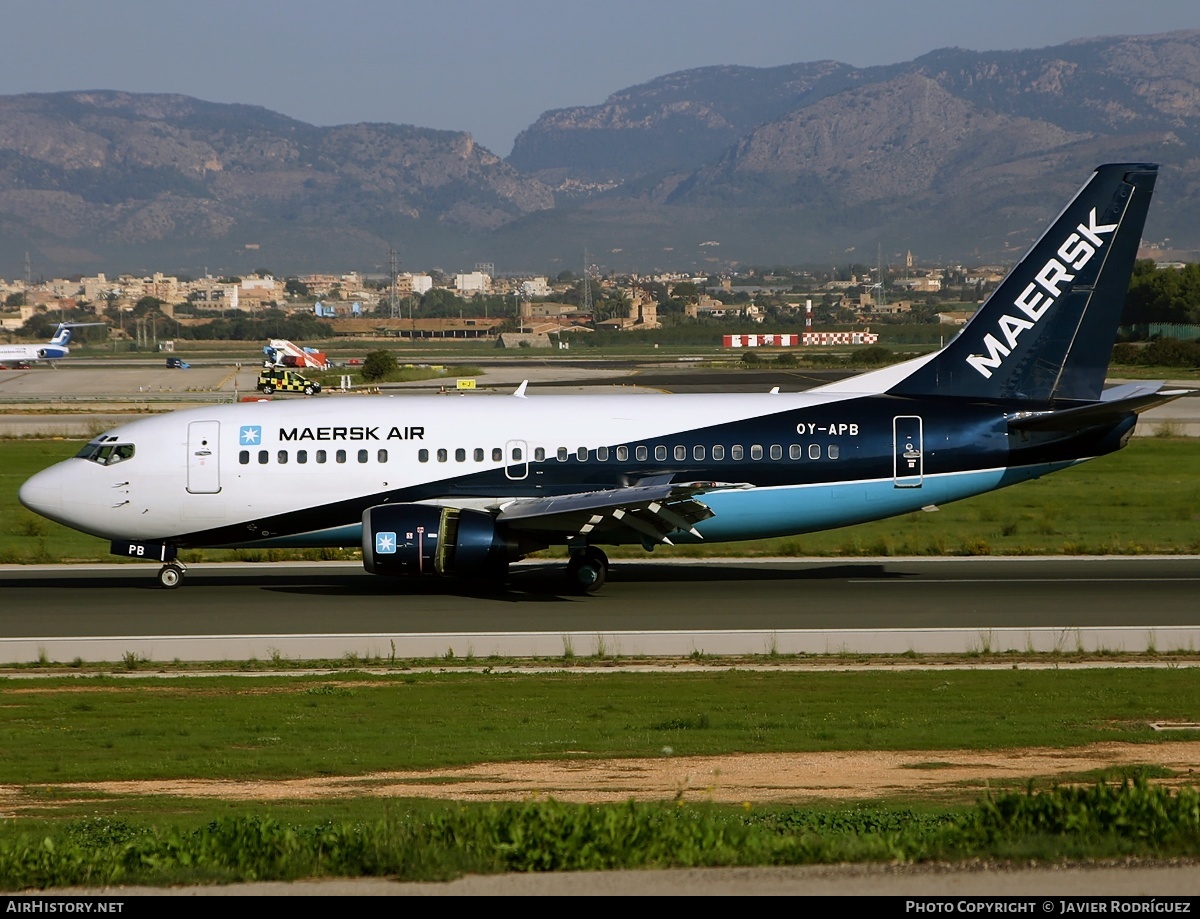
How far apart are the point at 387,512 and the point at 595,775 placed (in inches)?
592

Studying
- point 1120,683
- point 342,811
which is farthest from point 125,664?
point 1120,683

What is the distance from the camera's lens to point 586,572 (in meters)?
31.4

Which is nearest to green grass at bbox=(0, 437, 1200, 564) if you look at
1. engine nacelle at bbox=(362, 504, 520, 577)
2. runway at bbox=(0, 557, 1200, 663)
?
runway at bbox=(0, 557, 1200, 663)

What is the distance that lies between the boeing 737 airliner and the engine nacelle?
1.35 m

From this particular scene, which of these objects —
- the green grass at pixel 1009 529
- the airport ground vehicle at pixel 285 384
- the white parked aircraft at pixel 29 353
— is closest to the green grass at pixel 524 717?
the green grass at pixel 1009 529

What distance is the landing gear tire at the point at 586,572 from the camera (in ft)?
103

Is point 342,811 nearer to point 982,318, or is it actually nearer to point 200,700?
point 200,700

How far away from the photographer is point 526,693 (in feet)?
70.0

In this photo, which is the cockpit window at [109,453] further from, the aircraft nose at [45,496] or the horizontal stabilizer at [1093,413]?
the horizontal stabilizer at [1093,413]

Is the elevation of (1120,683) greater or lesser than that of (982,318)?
lesser

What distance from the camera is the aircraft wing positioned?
2948cm

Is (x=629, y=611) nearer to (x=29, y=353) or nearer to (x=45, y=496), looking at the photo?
(x=45, y=496)

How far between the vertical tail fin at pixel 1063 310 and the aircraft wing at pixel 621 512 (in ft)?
20.9

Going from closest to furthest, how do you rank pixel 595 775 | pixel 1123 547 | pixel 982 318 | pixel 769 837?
pixel 769 837 < pixel 595 775 < pixel 982 318 < pixel 1123 547
